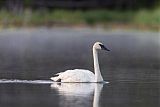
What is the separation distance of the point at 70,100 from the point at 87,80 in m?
2.98

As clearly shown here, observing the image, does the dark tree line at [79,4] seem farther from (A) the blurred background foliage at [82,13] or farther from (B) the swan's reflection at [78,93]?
(B) the swan's reflection at [78,93]

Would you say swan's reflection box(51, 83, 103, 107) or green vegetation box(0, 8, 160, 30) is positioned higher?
green vegetation box(0, 8, 160, 30)

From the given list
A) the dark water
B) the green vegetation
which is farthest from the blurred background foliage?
the dark water

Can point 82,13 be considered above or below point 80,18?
above

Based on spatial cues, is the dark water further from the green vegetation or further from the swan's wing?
the green vegetation

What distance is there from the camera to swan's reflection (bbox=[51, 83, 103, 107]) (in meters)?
13.0

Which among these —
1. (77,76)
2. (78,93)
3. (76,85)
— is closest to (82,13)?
(77,76)

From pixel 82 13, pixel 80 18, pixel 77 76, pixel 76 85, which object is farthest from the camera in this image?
pixel 82 13

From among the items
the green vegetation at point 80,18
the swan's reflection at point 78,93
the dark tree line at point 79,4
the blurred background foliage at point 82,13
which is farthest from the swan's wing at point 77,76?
the dark tree line at point 79,4

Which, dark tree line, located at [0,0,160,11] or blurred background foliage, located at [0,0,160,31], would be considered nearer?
blurred background foliage, located at [0,0,160,31]

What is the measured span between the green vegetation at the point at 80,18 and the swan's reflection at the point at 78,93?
3596 centimetres

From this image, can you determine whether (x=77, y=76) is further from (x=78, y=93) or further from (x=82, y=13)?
(x=82, y=13)

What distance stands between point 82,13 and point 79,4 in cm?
496

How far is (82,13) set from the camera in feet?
188
